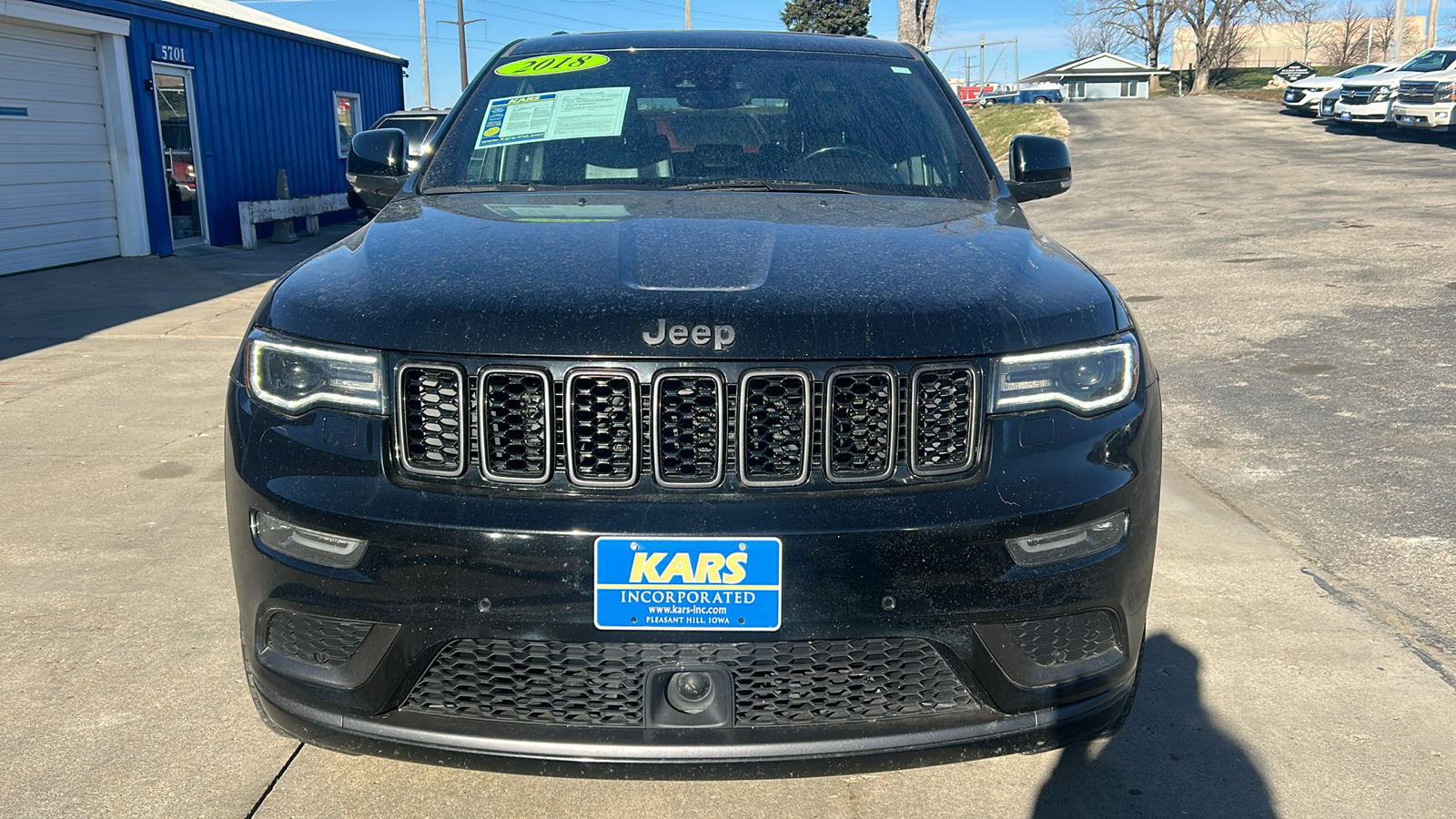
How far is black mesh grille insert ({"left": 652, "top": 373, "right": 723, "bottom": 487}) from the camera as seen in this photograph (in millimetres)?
2068

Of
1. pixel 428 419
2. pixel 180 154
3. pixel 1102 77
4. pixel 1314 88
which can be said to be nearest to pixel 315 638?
pixel 428 419

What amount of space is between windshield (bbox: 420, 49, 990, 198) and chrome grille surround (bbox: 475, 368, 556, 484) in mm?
1257

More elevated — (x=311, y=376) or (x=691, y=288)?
(x=691, y=288)

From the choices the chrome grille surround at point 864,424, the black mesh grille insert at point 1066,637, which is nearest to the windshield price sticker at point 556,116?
the chrome grille surround at point 864,424

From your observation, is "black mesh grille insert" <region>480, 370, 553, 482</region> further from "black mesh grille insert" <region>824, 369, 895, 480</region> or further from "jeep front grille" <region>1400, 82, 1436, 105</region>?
"jeep front grille" <region>1400, 82, 1436, 105</region>

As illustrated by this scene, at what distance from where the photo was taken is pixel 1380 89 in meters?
26.3

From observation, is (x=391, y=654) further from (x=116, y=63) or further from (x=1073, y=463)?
(x=116, y=63)

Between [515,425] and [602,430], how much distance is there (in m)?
0.15

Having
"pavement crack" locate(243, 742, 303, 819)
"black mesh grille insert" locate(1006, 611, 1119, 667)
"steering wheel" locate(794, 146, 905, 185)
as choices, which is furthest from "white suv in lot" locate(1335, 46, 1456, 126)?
"pavement crack" locate(243, 742, 303, 819)

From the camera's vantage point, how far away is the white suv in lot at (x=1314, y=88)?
100ft

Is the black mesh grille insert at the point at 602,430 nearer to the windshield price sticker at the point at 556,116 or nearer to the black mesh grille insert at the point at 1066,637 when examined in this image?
the black mesh grille insert at the point at 1066,637

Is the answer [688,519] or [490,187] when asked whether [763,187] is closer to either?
[490,187]

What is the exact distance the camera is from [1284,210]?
1503 centimetres

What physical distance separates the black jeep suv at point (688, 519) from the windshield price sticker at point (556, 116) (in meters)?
1.25
